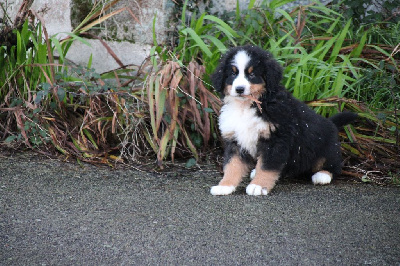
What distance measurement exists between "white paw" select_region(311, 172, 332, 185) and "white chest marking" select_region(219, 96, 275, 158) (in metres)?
0.54

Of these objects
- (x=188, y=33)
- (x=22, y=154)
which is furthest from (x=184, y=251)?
(x=188, y=33)

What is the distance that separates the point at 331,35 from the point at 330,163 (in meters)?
1.82

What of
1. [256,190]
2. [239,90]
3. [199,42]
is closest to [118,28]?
[199,42]

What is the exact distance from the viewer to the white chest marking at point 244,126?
147 inches

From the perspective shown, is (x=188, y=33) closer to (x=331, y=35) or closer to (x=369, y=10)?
(x=331, y=35)

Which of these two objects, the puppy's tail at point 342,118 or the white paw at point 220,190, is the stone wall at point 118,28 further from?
the white paw at point 220,190

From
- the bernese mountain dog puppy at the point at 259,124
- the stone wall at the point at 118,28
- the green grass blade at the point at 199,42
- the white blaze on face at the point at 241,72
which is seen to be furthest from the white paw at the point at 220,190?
the stone wall at the point at 118,28

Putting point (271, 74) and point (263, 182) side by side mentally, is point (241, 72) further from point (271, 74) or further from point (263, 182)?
point (263, 182)

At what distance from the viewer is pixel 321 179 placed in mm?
4008

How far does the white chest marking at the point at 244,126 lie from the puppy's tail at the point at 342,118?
773 mm

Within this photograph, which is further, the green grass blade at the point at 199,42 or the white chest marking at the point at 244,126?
the green grass blade at the point at 199,42

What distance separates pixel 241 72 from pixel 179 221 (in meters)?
1.21

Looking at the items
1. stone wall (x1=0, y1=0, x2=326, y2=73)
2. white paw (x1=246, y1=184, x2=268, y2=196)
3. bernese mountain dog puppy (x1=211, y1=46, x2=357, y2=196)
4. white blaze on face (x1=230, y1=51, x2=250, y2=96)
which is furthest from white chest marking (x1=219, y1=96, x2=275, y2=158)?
stone wall (x1=0, y1=0, x2=326, y2=73)

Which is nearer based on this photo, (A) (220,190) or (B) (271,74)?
(A) (220,190)
